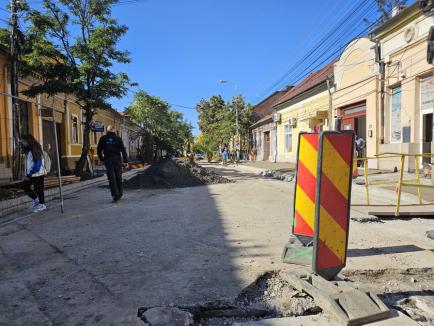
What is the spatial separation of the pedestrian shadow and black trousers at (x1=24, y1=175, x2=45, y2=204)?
610cm

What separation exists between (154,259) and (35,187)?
4718 millimetres

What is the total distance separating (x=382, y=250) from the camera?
15.6 feet

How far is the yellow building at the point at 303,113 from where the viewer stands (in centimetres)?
2305

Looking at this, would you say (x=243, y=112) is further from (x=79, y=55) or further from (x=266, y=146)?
(x=79, y=55)

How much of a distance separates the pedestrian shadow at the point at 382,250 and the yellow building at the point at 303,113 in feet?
56.6

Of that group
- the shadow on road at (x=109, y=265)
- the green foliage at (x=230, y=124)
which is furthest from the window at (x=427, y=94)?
the green foliage at (x=230, y=124)

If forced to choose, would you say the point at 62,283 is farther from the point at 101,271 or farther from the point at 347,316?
the point at 347,316

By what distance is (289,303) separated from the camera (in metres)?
3.18

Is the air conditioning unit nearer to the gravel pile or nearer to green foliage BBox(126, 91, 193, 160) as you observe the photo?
green foliage BBox(126, 91, 193, 160)

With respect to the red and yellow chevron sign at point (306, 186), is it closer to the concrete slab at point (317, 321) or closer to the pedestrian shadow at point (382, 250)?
the pedestrian shadow at point (382, 250)

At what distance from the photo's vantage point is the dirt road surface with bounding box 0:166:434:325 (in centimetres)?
320

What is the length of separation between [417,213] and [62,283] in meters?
5.96

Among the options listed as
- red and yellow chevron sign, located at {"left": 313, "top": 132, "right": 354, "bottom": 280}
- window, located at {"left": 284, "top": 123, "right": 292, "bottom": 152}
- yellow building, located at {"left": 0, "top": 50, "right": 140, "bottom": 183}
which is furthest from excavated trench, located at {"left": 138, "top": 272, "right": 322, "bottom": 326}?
window, located at {"left": 284, "top": 123, "right": 292, "bottom": 152}

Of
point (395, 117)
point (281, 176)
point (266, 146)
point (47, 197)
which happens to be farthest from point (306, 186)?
point (266, 146)
